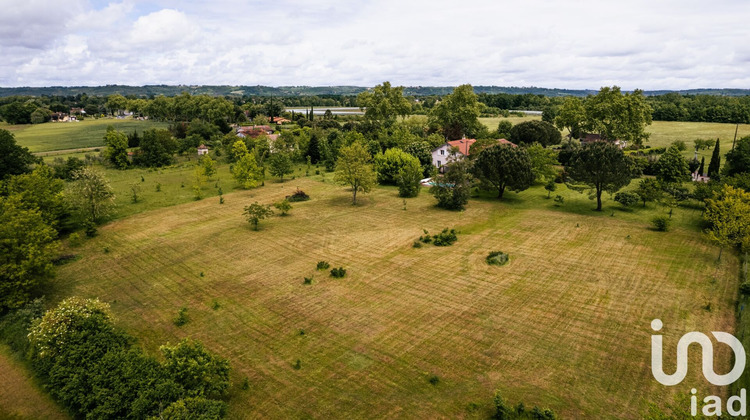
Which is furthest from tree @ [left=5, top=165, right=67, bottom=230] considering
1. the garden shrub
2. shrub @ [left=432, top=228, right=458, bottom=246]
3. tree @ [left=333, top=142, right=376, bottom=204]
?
shrub @ [left=432, top=228, right=458, bottom=246]

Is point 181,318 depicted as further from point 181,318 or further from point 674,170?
point 674,170

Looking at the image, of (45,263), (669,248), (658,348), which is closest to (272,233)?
(45,263)

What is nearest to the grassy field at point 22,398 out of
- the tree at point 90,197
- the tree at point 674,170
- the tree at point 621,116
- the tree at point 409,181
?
the tree at point 90,197

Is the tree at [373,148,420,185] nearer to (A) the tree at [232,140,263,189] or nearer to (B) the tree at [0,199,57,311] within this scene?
(A) the tree at [232,140,263,189]

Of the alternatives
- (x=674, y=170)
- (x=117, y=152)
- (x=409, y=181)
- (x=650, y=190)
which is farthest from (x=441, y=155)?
(x=117, y=152)

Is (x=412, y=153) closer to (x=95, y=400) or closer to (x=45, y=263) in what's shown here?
(x=45, y=263)

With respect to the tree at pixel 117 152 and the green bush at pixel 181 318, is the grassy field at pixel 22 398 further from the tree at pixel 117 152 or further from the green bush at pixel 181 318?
the tree at pixel 117 152
